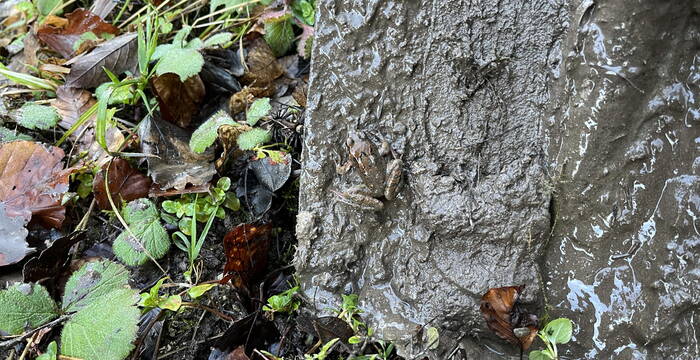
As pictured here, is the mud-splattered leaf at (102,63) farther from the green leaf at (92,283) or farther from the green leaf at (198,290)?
the green leaf at (198,290)

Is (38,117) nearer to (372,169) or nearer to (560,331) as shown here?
(372,169)

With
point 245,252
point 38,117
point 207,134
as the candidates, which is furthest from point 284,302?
point 38,117

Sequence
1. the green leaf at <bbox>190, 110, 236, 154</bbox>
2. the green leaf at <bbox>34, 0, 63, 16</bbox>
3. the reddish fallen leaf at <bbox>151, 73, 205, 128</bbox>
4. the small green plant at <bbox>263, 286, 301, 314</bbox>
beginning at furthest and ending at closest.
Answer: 1. the green leaf at <bbox>34, 0, 63, 16</bbox>
2. the reddish fallen leaf at <bbox>151, 73, 205, 128</bbox>
3. the green leaf at <bbox>190, 110, 236, 154</bbox>
4. the small green plant at <bbox>263, 286, 301, 314</bbox>

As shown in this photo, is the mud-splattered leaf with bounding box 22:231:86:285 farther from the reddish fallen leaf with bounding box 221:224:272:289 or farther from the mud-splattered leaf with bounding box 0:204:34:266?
the reddish fallen leaf with bounding box 221:224:272:289

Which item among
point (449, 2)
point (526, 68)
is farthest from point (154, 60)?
point (526, 68)

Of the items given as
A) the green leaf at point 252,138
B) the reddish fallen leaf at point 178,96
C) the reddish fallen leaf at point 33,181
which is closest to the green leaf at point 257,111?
the green leaf at point 252,138

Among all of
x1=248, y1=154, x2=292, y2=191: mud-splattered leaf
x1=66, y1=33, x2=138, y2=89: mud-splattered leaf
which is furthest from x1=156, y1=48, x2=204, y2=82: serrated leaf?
x1=248, y1=154, x2=292, y2=191: mud-splattered leaf
